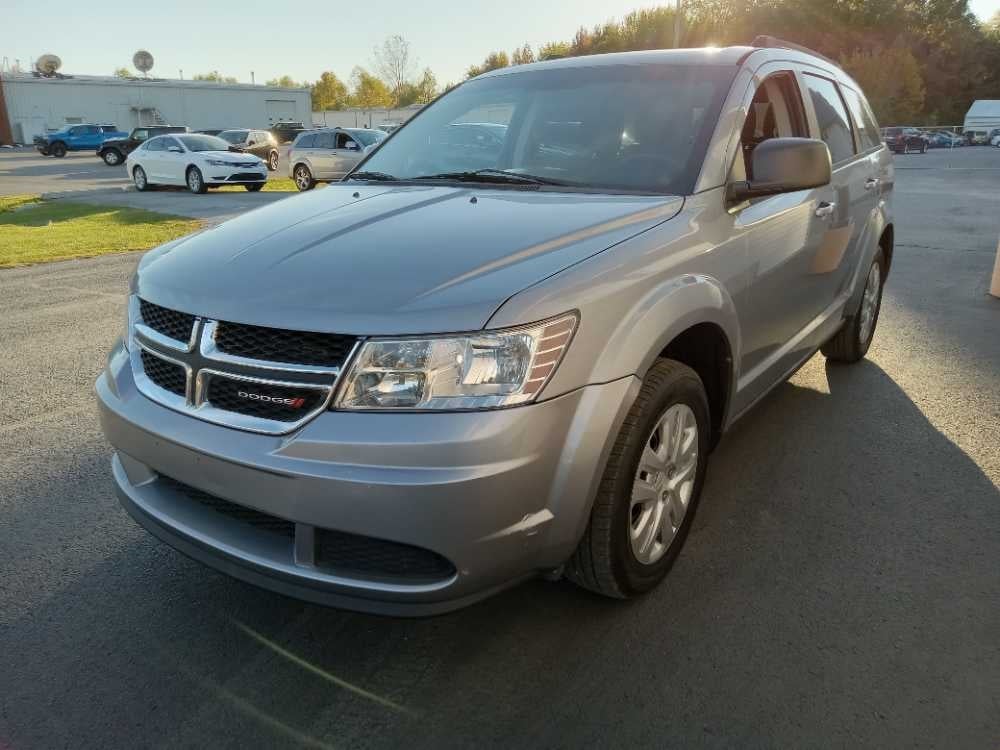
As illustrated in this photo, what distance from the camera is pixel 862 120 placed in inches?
193

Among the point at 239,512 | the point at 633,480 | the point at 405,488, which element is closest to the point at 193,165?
the point at 239,512

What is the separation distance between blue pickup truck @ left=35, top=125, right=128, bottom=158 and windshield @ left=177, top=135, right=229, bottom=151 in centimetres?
2258

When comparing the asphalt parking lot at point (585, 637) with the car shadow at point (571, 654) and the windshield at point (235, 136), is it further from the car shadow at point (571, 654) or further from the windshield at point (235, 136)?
the windshield at point (235, 136)

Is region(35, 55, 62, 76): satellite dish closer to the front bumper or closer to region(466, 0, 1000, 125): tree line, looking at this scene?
region(466, 0, 1000, 125): tree line

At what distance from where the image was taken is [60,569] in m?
2.80

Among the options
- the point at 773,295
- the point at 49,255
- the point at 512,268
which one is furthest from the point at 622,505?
the point at 49,255

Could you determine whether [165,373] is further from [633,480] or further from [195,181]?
[195,181]

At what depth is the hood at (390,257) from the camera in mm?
A: 2010

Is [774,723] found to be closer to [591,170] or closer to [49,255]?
[591,170]

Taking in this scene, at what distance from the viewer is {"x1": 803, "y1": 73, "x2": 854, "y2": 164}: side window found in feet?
13.1

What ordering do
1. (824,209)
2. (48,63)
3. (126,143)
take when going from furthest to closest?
(48,63) → (126,143) → (824,209)

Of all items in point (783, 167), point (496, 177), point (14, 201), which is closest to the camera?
point (783, 167)

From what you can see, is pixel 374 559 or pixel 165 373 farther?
pixel 165 373

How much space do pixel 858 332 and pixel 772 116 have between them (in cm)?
194
